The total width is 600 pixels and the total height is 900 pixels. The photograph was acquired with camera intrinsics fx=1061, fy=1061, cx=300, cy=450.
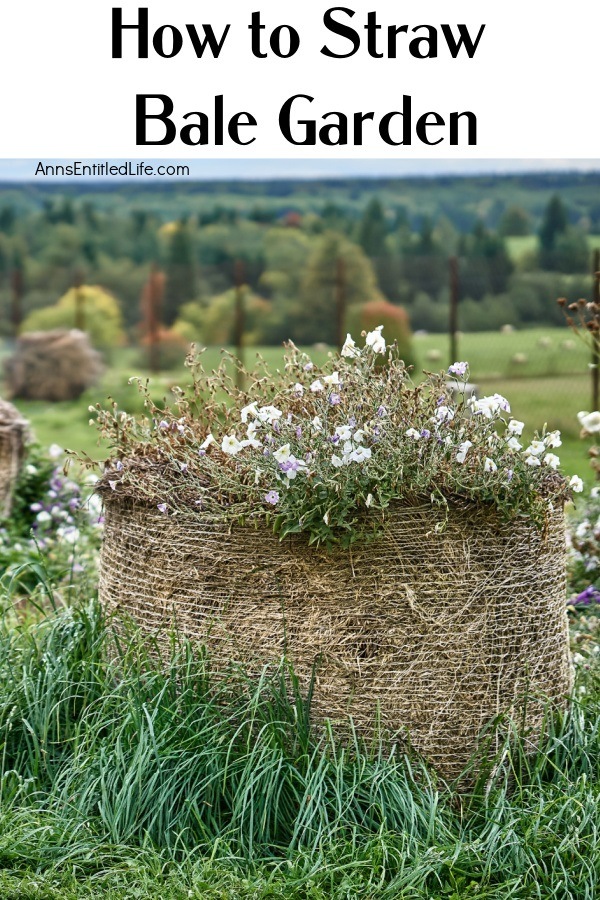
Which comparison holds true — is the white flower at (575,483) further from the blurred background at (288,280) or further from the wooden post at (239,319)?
the wooden post at (239,319)

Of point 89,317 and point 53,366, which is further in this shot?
point 89,317

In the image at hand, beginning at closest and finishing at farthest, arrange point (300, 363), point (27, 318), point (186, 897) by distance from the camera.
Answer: point (186, 897) < point (300, 363) < point (27, 318)

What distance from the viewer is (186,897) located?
255 centimetres

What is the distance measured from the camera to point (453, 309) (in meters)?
12.4

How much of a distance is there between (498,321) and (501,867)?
11.6 m

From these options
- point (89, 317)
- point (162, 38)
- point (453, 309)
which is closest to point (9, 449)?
point (162, 38)

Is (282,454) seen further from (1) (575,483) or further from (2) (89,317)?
(2) (89,317)

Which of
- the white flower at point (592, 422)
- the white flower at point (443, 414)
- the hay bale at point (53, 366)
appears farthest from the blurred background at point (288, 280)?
the white flower at point (443, 414)

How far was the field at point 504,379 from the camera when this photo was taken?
487 inches

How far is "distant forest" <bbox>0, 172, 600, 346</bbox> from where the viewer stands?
14.0 meters

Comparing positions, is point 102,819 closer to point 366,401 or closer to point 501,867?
point 501,867

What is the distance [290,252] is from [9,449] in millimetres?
9569

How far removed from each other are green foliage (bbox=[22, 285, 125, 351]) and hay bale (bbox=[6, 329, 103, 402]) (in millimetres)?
1538

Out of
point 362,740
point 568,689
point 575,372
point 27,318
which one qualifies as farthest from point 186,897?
point 27,318
